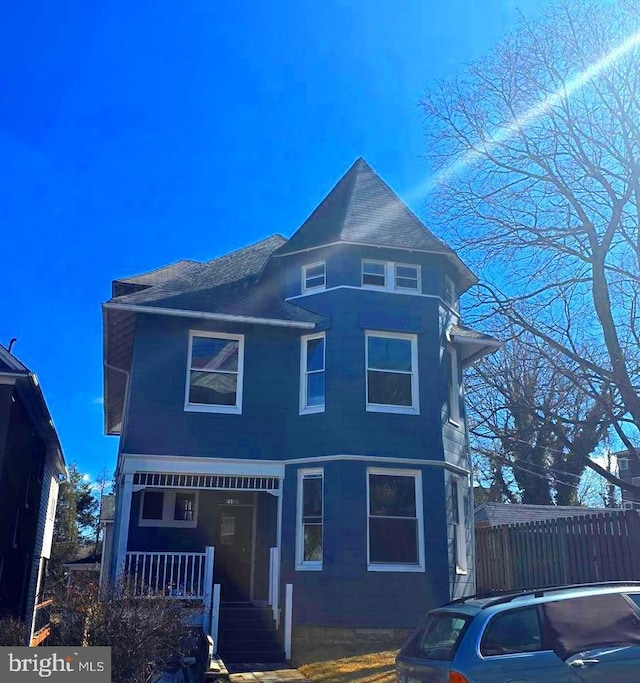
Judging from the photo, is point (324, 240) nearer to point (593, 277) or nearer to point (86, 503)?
point (593, 277)

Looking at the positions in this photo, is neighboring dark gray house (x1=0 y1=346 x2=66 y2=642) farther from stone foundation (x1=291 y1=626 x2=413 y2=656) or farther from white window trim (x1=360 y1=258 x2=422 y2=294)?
white window trim (x1=360 y1=258 x2=422 y2=294)

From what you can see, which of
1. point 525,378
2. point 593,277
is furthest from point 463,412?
point 525,378

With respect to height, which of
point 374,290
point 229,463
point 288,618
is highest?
point 374,290

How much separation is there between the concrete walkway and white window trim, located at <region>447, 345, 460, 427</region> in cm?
640

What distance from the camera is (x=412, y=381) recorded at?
1477cm

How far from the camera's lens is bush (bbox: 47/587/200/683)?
7562 mm

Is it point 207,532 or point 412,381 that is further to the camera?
point 207,532

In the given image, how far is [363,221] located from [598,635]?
11.3 m

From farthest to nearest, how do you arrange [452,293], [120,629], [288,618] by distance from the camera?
[452,293], [288,618], [120,629]

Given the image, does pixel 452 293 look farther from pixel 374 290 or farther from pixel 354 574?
pixel 354 574

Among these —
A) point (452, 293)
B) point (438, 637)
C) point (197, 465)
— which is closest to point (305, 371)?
point (197, 465)

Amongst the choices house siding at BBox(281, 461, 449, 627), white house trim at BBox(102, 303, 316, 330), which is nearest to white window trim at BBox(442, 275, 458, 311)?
white house trim at BBox(102, 303, 316, 330)

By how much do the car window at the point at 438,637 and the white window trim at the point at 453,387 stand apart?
28.0ft

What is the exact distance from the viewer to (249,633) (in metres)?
12.5
